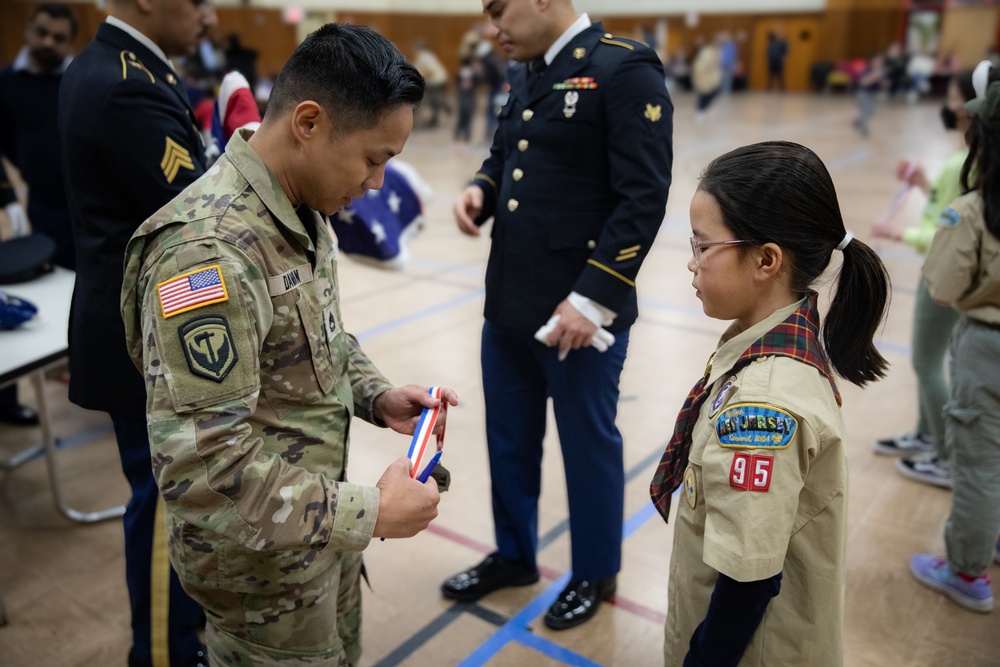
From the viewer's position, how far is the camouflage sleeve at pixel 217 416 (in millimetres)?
1198

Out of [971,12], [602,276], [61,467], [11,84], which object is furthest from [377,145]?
[971,12]

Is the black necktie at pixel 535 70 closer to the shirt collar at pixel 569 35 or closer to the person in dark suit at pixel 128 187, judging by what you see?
the shirt collar at pixel 569 35

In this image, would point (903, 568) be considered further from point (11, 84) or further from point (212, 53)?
point (212, 53)

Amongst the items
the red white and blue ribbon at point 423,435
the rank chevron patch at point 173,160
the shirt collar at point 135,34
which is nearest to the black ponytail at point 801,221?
the red white and blue ribbon at point 423,435

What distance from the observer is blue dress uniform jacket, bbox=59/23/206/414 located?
74.3 inches

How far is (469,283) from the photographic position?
6344 mm

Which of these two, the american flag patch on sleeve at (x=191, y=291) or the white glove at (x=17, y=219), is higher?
the american flag patch on sleeve at (x=191, y=291)

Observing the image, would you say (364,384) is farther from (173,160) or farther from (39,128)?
(39,128)

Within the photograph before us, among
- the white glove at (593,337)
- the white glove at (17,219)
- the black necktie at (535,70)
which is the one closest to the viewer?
the white glove at (593,337)

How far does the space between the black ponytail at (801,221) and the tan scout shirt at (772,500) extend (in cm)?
12

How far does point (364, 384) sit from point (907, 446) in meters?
2.86

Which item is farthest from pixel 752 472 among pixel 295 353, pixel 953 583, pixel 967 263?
pixel 953 583

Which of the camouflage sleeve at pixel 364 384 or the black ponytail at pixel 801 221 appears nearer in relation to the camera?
the black ponytail at pixel 801 221

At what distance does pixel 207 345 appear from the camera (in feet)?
3.94
